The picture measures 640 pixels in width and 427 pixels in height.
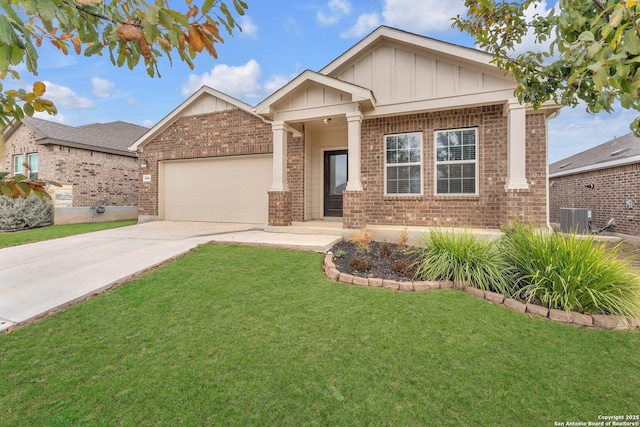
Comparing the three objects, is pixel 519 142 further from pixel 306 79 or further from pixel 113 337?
pixel 113 337

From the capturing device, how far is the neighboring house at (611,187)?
1030 cm

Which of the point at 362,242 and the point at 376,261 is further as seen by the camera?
the point at 362,242

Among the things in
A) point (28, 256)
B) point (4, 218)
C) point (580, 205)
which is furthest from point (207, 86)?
point (580, 205)

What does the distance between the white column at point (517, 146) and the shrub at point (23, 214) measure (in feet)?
51.7

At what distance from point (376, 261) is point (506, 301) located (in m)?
2.17

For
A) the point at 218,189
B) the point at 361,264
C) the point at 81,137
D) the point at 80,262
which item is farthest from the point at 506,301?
the point at 81,137

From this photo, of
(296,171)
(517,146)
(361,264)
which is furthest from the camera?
(296,171)

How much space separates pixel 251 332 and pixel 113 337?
1.48 metres

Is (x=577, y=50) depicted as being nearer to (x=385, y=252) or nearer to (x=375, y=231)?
(x=385, y=252)

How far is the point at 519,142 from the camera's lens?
660 centimetres

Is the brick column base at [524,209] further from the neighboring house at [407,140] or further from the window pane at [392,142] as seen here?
the window pane at [392,142]

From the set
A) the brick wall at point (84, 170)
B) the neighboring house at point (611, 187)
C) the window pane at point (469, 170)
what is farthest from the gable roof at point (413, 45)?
the brick wall at point (84, 170)

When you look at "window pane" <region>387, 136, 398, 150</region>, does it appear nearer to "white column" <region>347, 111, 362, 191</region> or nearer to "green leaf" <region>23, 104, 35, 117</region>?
"white column" <region>347, 111, 362, 191</region>

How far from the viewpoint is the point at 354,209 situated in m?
7.26
